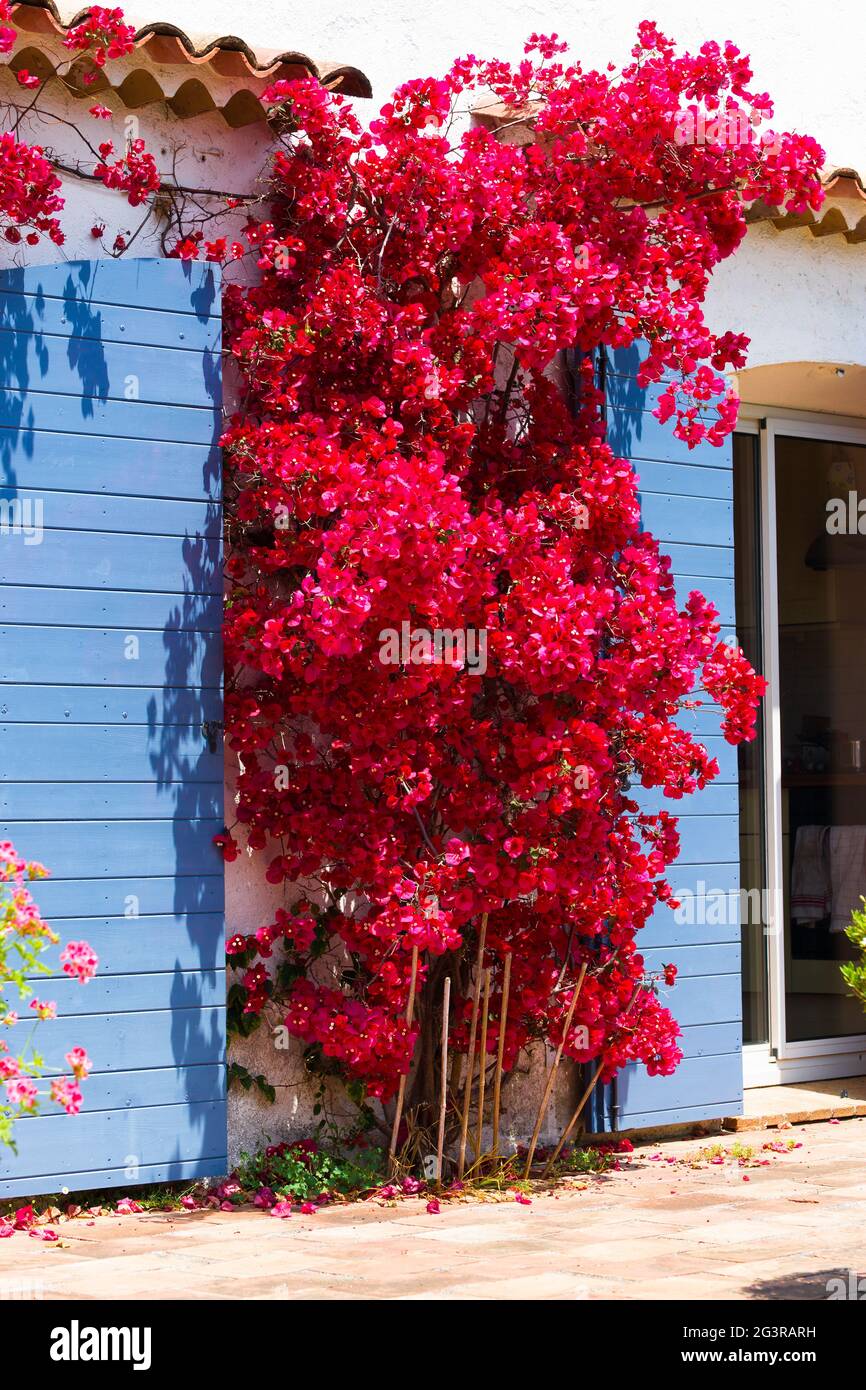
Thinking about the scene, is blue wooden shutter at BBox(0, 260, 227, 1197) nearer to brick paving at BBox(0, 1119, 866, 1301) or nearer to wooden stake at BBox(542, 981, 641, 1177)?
brick paving at BBox(0, 1119, 866, 1301)

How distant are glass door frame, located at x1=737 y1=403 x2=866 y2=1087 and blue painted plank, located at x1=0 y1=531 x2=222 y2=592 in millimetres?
3203

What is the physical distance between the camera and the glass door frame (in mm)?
8375

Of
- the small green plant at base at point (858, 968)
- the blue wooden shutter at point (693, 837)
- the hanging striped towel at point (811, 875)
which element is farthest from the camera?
the hanging striped towel at point (811, 875)

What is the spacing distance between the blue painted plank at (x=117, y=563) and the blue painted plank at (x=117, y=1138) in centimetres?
139

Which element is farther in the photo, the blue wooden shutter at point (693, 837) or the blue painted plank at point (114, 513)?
the blue wooden shutter at point (693, 837)

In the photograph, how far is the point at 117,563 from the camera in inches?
235

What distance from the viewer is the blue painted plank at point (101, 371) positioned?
5824mm

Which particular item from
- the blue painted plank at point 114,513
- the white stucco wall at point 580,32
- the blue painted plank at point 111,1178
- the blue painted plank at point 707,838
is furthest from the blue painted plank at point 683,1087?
the white stucco wall at point 580,32

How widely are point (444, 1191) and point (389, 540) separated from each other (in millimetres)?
2221

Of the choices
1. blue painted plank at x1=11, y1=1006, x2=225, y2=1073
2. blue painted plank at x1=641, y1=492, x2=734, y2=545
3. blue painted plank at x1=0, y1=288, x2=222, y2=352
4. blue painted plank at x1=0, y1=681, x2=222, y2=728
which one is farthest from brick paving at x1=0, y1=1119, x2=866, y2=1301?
blue painted plank at x1=0, y1=288, x2=222, y2=352

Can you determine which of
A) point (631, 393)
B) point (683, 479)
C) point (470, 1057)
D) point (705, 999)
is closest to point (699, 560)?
point (683, 479)

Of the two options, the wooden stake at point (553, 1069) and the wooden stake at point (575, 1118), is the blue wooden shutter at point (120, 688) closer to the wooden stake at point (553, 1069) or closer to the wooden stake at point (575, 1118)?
the wooden stake at point (553, 1069)
